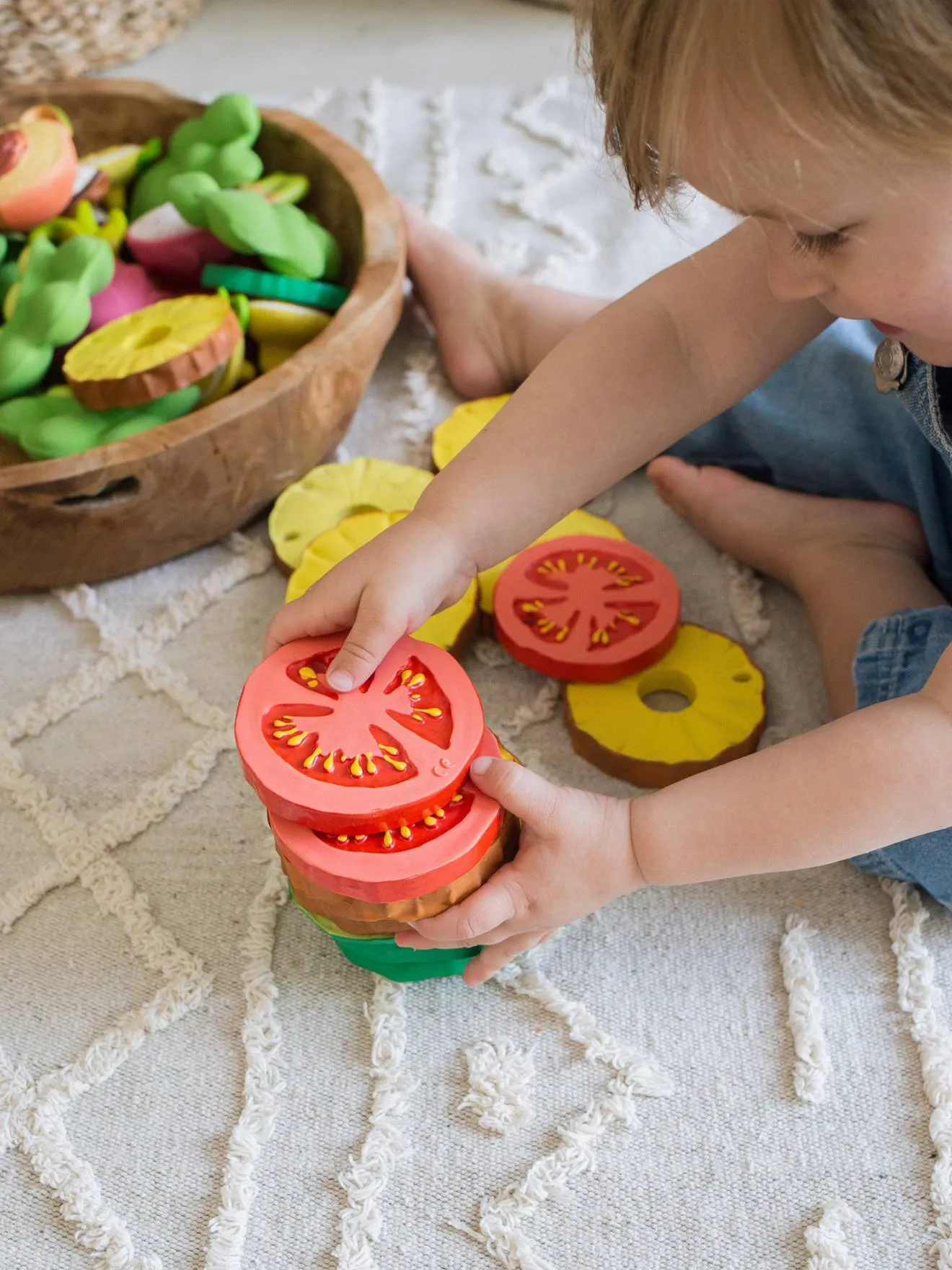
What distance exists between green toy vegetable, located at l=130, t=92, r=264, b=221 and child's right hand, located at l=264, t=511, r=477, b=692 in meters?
0.49

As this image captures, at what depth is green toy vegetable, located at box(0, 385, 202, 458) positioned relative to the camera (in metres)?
0.87

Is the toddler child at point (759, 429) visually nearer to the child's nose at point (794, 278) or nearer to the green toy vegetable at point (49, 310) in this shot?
the child's nose at point (794, 278)

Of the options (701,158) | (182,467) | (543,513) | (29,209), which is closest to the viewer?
(701,158)

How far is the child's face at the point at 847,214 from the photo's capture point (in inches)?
18.1

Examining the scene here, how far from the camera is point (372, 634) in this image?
24.7 inches

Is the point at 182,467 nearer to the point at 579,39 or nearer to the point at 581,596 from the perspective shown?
the point at 581,596

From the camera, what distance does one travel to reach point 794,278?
0.54 meters

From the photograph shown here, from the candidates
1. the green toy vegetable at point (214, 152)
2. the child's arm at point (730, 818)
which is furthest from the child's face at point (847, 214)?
the green toy vegetable at point (214, 152)

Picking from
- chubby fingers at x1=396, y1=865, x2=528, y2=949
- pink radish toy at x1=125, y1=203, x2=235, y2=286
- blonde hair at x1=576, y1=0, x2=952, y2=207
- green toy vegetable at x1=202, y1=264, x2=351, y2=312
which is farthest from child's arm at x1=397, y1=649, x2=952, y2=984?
pink radish toy at x1=125, y1=203, x2=235, y2=286

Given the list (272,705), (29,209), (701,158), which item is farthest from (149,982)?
(29,209)

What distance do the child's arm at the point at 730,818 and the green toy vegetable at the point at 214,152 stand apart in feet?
2.15

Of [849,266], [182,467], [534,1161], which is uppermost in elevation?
[849,266]

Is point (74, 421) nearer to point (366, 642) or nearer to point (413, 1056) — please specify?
point (366, 642)

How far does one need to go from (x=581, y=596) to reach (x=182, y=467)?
281 mm
